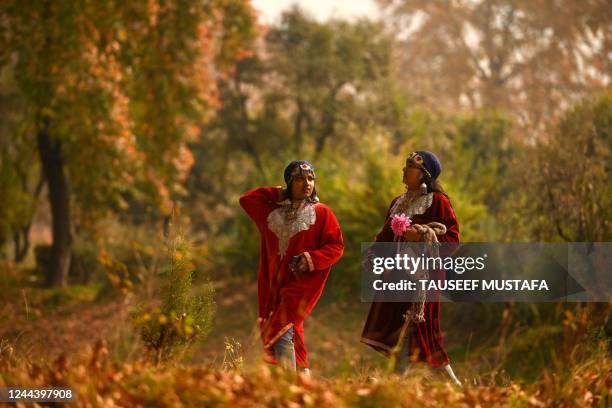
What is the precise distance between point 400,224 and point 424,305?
61 cm

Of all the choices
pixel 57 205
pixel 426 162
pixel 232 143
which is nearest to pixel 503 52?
pixel 232 143

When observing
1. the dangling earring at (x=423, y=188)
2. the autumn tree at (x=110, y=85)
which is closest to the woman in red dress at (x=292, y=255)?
the dangling earring at (x=423, y=188)

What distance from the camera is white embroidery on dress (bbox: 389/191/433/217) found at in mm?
6059

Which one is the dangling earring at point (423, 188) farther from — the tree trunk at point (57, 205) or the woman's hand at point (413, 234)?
the tree trunk at point (57, 205)

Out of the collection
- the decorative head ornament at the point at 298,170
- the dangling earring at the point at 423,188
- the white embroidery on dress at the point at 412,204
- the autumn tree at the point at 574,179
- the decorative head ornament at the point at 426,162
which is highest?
the autumn tree at the point at 574,179

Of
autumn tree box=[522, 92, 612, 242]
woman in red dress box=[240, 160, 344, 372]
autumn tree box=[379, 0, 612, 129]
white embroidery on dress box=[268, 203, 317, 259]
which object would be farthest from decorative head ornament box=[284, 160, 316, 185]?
autumn tree box=[379, 0, 612, 129]

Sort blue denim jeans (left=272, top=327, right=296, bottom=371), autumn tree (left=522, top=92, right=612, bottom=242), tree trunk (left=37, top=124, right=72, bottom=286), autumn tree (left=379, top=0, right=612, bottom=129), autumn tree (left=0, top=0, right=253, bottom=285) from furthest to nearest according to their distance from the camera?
1. autumn tree (left=379, top=0, right=612, bottom=129)
2. tree trunk (left=37, top=124, right=72, bottom=286)
3. autumn tree (left=0, top=0, right=253, bottom=285)
4. autumn tree (left=522, top=92, right=612, bottom=242)
5. blue denim jeans (left=272, top=327, right=296, bottom=371)

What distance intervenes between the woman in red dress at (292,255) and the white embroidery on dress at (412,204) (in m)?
0.51

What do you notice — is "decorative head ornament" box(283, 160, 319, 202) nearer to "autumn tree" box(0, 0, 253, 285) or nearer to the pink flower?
the pink flower

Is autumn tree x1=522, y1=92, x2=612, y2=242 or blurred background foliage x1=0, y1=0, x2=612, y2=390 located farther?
blurred background foliage x1=0, y1=0, x2=612, y2=390

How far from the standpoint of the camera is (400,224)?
19.5ft

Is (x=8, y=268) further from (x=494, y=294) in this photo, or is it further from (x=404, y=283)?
(x=404, y=283)

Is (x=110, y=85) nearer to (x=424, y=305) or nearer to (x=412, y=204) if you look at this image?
(x=412, y=204)

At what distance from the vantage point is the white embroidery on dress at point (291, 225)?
603cm
